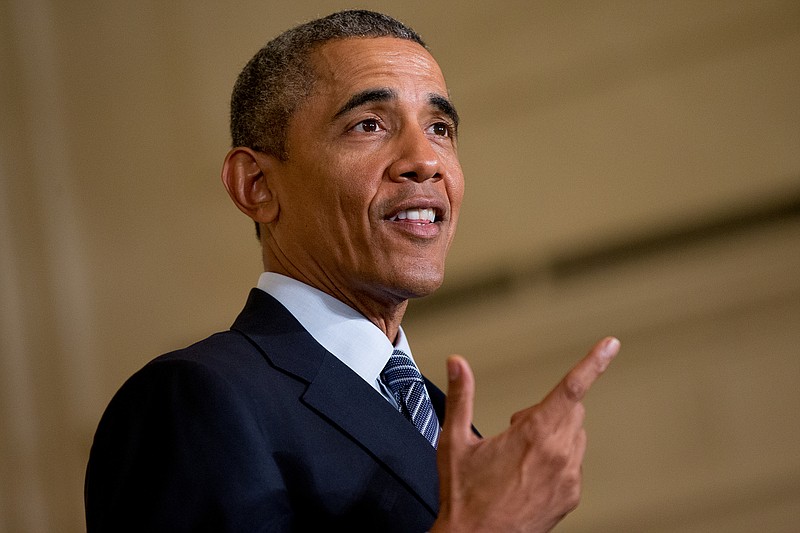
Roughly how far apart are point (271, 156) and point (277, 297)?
213 mm

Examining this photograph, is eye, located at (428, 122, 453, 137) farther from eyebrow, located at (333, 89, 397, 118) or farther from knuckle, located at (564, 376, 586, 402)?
knuckle, located at (564, 376, 586, 402)

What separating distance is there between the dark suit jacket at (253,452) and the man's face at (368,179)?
18 centimetres

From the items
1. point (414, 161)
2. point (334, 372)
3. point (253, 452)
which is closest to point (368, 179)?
point (414, 161)

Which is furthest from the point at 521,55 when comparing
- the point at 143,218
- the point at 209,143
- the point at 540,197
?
the point at 143,218

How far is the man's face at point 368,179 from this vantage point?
1398mm

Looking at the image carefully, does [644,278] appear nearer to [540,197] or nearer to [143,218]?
[540,197]

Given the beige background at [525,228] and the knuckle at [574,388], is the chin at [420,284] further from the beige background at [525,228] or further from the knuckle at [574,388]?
the beige background at [525,228]

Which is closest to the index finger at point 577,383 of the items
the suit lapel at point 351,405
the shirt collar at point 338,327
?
the suit lapel at point 351,405

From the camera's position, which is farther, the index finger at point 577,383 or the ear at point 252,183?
the ear at point 252,183

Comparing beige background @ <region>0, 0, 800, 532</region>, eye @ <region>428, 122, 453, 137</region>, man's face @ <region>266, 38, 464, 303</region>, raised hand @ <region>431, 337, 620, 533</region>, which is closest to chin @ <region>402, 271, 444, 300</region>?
man's face @ <region>266, 38, 464, 303</region>

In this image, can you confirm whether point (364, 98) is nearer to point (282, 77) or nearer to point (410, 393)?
point (282, 77)

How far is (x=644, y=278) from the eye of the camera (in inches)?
112

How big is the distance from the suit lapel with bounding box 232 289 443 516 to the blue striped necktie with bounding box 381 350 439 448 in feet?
0.22

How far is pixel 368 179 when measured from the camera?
141 centimetres
